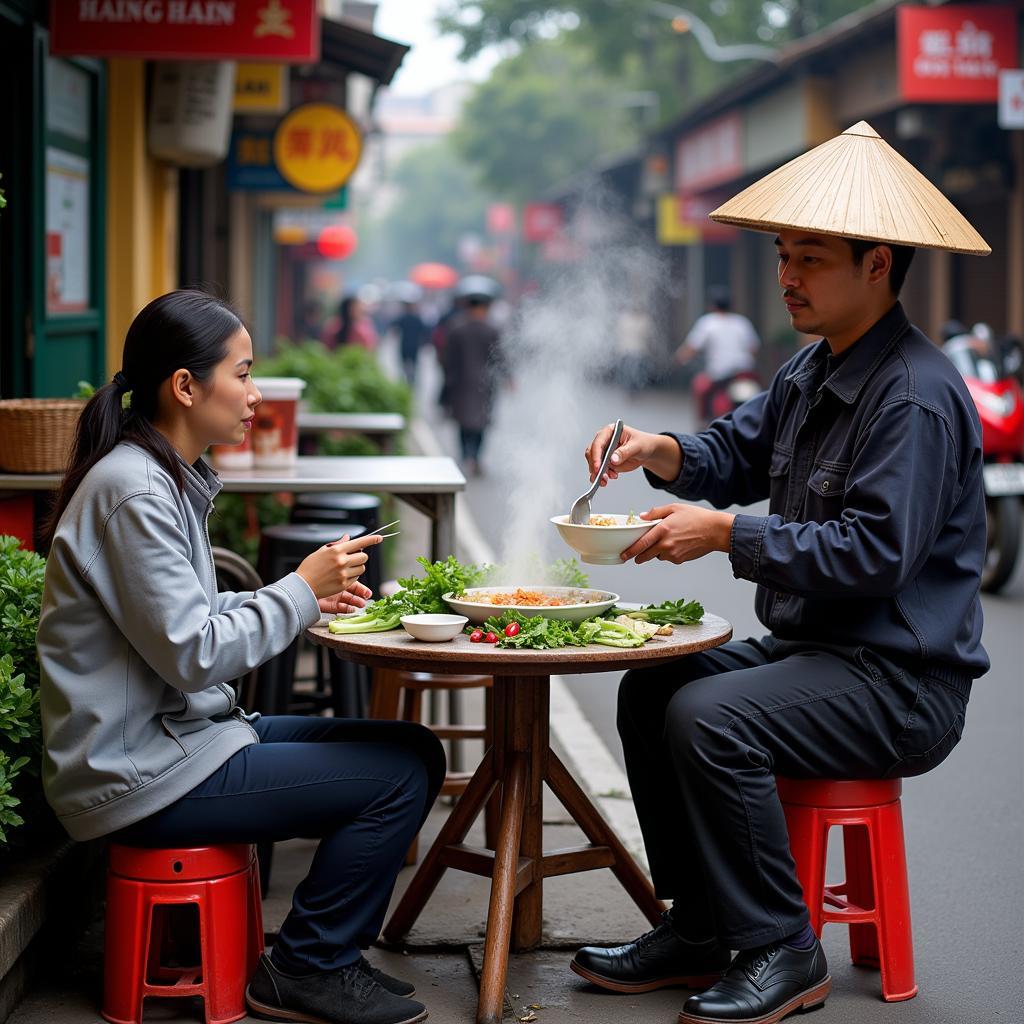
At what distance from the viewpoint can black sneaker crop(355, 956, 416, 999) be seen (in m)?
3.65

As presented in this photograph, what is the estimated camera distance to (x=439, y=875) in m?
4.21

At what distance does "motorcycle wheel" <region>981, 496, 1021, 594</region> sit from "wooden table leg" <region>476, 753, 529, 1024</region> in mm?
6249

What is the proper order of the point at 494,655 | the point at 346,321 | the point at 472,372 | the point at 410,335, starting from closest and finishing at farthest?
the point at 494,655, the point at 472,372, the point at 346,321, the point at 410,335

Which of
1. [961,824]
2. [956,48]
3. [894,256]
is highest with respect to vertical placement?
[956,48]

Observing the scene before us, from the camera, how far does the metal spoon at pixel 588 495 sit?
3.90m

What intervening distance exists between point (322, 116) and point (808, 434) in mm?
10251

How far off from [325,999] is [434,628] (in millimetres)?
846

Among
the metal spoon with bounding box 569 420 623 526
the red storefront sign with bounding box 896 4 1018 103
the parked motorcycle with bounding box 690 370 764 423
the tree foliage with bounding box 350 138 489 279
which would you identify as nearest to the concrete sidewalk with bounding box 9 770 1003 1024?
the metal spoon with bounding box 569 420 623 526

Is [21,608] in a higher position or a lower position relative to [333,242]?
lower

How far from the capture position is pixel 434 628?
361cm

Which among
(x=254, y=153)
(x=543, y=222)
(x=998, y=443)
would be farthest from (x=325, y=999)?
(x=543, y=222)

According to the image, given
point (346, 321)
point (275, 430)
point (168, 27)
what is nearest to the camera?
point (275, 430)

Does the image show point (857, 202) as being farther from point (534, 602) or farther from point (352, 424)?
point (352, 424)

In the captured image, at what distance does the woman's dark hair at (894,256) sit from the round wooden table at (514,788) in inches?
36.5
